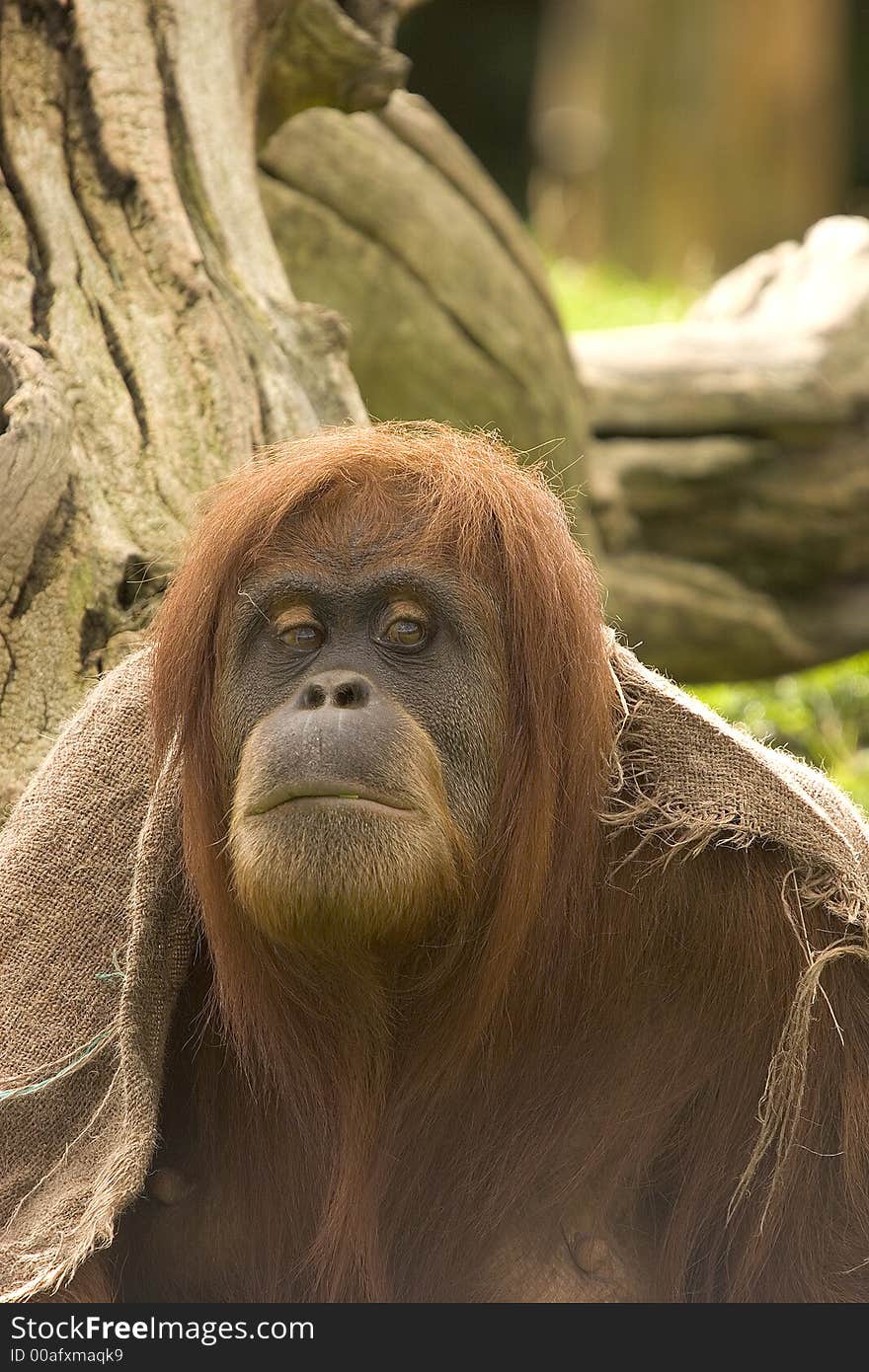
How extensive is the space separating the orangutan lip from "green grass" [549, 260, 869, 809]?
285 cm

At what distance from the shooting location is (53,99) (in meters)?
3.13

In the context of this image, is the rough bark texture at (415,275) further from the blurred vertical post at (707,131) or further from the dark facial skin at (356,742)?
the blurred vertical post at (707,131)

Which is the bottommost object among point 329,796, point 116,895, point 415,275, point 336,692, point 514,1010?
point 514,1010

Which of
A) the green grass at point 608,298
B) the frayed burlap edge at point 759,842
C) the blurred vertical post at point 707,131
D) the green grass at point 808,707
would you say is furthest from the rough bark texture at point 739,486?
the blurred vertical post at point 707,131

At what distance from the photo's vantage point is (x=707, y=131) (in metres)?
11.1

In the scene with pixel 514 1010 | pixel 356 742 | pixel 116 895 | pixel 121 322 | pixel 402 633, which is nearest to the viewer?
pixel 356 742

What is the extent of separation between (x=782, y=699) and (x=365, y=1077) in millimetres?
4078

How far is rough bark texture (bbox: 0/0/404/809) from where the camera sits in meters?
2.67

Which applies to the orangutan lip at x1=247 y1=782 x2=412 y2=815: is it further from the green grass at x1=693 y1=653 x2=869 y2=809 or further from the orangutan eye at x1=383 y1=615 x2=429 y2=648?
the green grass at x1=693 y1=653 x2=869 y2=809

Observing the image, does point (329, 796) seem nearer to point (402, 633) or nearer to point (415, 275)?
point (402, 633)

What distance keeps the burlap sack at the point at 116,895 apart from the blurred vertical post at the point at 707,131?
8.56m

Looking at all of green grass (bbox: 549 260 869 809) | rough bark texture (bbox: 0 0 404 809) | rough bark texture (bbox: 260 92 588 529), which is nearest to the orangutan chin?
rough bark texture (bbox: 0 0 404 809)

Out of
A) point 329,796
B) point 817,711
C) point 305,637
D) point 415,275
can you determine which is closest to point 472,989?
point 329,796

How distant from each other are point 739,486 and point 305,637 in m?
3.03
